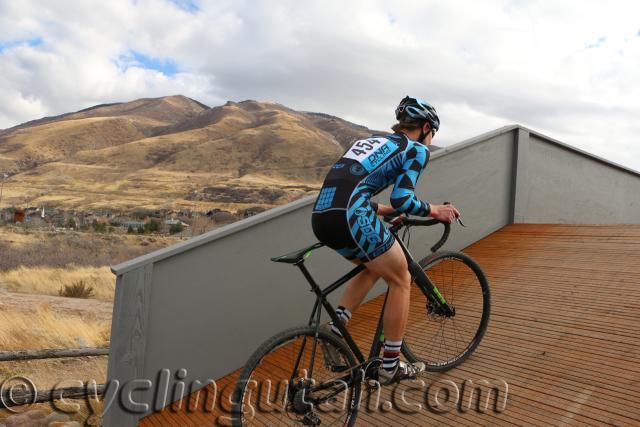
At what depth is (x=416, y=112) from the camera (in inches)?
122

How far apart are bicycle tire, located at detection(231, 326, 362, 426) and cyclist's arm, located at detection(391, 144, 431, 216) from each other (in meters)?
0.78

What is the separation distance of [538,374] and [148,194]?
9242 cm

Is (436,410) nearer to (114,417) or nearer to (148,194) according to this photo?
(114,417)

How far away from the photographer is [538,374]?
3.28 m

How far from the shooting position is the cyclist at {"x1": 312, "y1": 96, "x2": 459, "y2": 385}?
9.28ft

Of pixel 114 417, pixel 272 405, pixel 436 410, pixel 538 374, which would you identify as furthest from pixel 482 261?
pixel 114 417

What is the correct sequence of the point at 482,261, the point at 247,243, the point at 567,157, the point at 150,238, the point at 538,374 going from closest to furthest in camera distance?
the point at 538,374, the point at 247,243, the point at 482,261, the point at 567,157, the point at 150,238

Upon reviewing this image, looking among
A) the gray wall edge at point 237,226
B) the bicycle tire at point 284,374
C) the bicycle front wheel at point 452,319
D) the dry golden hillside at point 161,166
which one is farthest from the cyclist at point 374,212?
the dry golden hillside at point 161,166

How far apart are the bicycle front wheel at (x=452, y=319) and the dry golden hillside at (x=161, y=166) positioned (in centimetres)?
7273

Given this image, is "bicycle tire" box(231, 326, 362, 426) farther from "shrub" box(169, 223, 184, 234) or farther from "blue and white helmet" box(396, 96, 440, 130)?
"shrub" box(169, 223, 184, 234)

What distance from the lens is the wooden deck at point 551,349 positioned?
2.92 metres

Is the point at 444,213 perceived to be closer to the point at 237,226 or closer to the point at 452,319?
the point at 452,319

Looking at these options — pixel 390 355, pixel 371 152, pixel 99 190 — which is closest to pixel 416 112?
pixel 371 152

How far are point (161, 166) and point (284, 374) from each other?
423 feet
